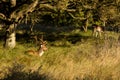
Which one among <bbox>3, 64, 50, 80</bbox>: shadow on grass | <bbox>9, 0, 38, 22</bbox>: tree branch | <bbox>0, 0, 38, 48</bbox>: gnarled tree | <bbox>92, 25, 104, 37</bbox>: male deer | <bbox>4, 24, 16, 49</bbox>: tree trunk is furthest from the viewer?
<bbox>92, 25, 104, 37</bbox>: male deer

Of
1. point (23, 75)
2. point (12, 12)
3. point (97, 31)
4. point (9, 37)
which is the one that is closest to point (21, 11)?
point (12, 12)

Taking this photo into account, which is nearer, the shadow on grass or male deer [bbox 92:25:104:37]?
the shadow on grass

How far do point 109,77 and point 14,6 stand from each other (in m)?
11.8

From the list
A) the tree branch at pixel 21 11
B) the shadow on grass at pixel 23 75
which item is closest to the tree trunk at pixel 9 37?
the tree branch at pixel 21 11

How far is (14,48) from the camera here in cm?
2077

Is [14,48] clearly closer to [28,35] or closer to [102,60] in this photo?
[28,35]

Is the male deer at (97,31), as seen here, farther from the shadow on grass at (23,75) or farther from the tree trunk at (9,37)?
the shadow on grass at (23,75)

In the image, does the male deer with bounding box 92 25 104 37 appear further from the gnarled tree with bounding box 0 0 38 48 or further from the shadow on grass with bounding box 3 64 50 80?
the shadow on grass with bounding box 3 64 50 80

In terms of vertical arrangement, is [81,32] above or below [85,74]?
below

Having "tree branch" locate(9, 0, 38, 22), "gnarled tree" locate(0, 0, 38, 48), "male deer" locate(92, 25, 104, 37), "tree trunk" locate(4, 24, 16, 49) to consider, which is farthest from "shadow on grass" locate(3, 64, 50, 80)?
"male deer" locate(92, 25, 104, 37)

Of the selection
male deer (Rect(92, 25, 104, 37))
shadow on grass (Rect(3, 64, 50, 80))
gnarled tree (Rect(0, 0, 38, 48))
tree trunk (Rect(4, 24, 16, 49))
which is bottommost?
male deer (Rect(92, 25, 104, 37))

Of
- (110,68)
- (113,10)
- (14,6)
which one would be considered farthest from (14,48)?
(110,68)

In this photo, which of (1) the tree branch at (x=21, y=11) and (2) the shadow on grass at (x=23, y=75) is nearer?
(2) the shadow on grass at (x=23, y=75)

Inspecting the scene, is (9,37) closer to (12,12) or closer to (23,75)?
(12,12)
